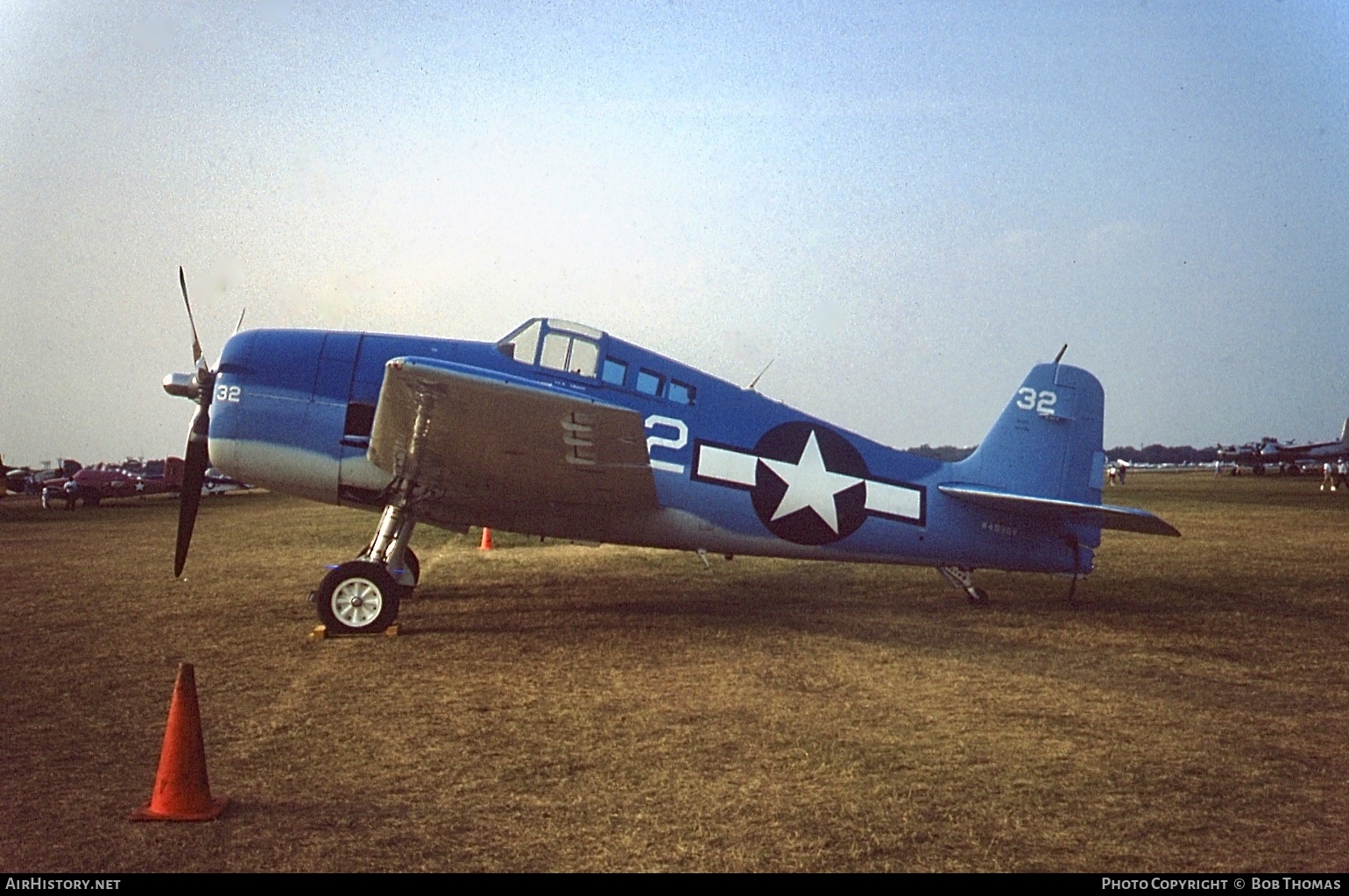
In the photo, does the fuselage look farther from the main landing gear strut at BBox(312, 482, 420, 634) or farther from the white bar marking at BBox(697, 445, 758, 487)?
the main landing gear strut at BBox(312, 482, 420, 634)

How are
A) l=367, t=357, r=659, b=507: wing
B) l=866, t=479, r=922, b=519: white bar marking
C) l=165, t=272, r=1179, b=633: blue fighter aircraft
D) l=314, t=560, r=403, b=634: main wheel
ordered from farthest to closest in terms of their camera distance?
l=866, t=479, r=922, b=519: white bar marking → l=165, t=272, r=1179, b=633: blue fighter aircraft → l=314, t=560, r=403, b=634: main wheel → l=367, t=357, r=659, b=507: wing

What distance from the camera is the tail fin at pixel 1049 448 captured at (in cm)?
926

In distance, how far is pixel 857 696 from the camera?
5.77m

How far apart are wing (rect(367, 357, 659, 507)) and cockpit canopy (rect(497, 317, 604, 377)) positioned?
0.31 meters

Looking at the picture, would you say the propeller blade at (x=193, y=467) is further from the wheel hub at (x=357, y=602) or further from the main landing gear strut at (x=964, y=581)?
the main landing gear strut at (x=964, y=581)

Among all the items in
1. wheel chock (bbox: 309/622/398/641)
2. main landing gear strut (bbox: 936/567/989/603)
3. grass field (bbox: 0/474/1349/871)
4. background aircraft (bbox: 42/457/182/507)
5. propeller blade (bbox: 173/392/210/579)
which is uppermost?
propeller blade (bbox: 173/392/210/579)

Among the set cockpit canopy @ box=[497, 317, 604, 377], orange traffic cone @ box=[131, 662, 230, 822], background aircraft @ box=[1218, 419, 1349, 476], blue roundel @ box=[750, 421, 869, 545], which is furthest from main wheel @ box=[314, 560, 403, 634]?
background aircraft @ box=[1218, 419, 1349, 476]

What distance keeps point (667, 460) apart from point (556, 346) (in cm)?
133

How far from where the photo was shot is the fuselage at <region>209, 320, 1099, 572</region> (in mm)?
8109

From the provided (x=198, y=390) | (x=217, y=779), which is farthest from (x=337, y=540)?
(x=217, y=779)

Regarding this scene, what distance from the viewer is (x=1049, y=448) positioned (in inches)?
367

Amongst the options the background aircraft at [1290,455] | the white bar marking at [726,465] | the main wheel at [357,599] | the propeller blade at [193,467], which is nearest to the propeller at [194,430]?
the propeller blade at [193,467]

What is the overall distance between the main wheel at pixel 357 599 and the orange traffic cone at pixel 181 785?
3881 mm

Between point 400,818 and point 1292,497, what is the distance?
110 ft
